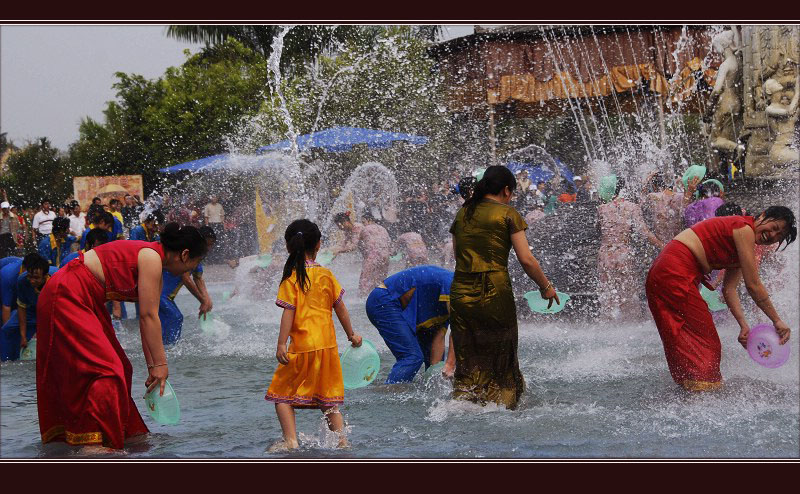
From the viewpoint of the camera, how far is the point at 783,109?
11.1 m

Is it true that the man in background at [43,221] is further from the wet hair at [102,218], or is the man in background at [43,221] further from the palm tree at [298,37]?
the wet hair at [102,218]

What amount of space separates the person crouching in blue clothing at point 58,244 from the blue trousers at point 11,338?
1.65 metres

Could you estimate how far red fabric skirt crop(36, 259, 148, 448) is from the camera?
5094 millimetres

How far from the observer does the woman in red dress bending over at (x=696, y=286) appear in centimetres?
612

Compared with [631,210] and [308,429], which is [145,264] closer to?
[308,429]

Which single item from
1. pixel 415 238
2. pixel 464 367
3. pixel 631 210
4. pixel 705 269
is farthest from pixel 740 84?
pixel 464 367

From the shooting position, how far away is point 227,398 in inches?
288

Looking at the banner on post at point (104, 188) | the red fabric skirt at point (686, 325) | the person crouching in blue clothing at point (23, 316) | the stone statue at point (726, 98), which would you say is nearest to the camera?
the red fabric skirt at point (686, 325)

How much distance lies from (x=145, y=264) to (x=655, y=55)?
17302 mm

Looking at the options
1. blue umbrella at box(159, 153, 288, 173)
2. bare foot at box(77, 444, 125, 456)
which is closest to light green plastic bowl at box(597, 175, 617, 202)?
bare foot at box(77, 444, 125, 456)

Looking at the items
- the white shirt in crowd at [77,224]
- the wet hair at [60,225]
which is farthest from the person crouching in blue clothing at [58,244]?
the white shirt in crowd at [77,224]

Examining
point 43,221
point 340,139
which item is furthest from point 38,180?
point 340,139

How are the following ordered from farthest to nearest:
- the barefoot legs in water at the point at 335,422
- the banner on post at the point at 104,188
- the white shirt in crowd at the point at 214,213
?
the white shirt in crowd at the point at 214,213 < the banner on post at the point at 104,188 < the barefoot legs in water at the point at 335,422

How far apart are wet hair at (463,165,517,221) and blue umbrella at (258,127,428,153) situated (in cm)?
1197
